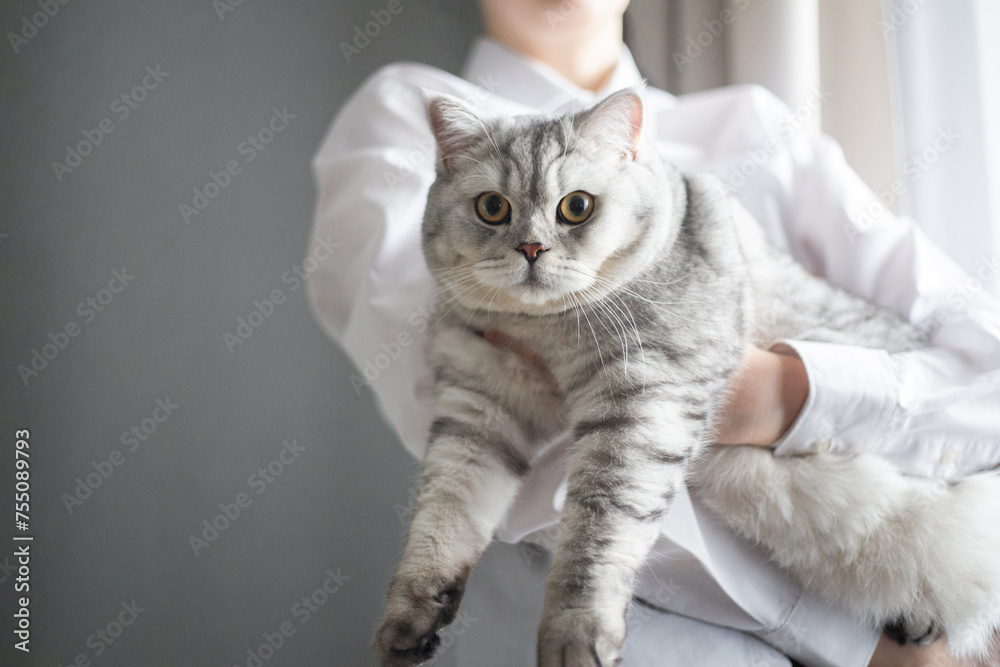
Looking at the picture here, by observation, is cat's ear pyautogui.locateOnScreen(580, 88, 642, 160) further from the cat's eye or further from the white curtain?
the white curtain

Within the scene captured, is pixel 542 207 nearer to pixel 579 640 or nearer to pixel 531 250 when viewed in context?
pixel 531 250

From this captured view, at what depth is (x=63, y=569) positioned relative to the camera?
127cm

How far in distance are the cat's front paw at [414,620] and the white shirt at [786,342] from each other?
0.68ft

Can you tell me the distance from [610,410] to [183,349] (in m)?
1.10

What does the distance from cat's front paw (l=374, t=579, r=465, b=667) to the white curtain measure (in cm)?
126

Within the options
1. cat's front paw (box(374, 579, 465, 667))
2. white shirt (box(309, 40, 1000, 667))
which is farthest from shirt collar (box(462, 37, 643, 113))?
cat's front paw (box(374, 579, 465, 667))

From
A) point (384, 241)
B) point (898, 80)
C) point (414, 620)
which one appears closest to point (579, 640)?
point (414, 620)

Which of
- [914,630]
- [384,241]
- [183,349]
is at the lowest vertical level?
[914,630]

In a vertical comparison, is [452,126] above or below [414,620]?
above

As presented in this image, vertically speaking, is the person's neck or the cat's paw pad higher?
the person's neck

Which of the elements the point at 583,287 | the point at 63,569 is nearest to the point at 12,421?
the point at 63,569

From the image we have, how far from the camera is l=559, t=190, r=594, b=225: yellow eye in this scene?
749 mm

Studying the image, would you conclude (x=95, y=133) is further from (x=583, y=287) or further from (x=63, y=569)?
(x=583, y=287)

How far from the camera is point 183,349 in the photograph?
1455mm
